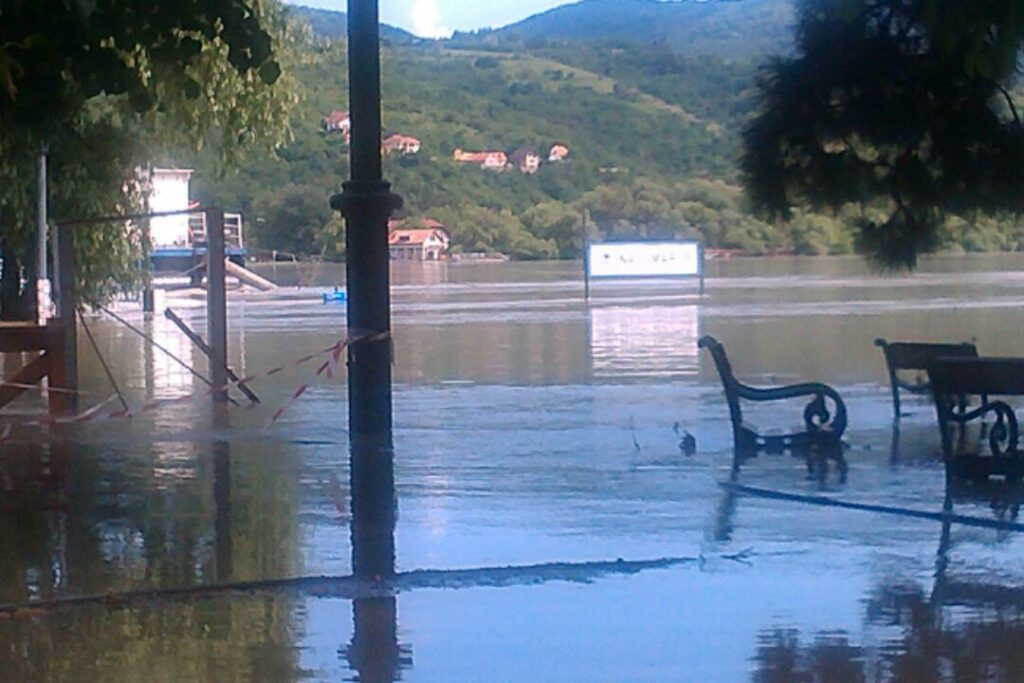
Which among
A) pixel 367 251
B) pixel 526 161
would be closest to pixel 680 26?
pixel 367 251

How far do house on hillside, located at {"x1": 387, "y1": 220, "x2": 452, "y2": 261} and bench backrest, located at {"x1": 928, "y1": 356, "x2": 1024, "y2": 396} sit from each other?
48.1 metres

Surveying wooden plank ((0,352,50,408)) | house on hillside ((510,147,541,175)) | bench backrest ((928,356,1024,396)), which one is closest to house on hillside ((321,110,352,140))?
wooden plank ((0,352,50,408))

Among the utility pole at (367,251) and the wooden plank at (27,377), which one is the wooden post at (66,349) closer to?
the wooden plank at (27,377)

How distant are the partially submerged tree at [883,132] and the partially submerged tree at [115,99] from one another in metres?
3.60

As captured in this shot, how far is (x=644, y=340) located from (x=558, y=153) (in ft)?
98.9

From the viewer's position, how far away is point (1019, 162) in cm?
1181

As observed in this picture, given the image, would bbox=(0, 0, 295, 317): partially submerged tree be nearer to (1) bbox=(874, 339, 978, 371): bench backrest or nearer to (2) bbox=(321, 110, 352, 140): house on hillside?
(2) bbox=(321, 110, 352, 140): house on hillside

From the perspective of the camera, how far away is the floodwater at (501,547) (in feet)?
23.2

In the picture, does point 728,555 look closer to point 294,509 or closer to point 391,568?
point 391,568

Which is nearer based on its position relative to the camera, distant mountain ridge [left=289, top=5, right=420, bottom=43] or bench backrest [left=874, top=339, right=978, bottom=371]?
bench backrest [left=874, top=339, right=978, bottom=371]

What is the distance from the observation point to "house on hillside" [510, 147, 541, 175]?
2184 inches

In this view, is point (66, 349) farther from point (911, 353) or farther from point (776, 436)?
point (911, 353)

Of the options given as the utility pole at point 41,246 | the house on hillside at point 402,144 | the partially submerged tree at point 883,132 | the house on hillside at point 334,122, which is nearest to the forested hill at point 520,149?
the house on hillside at point 334,122

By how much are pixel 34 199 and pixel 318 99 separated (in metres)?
8.31
